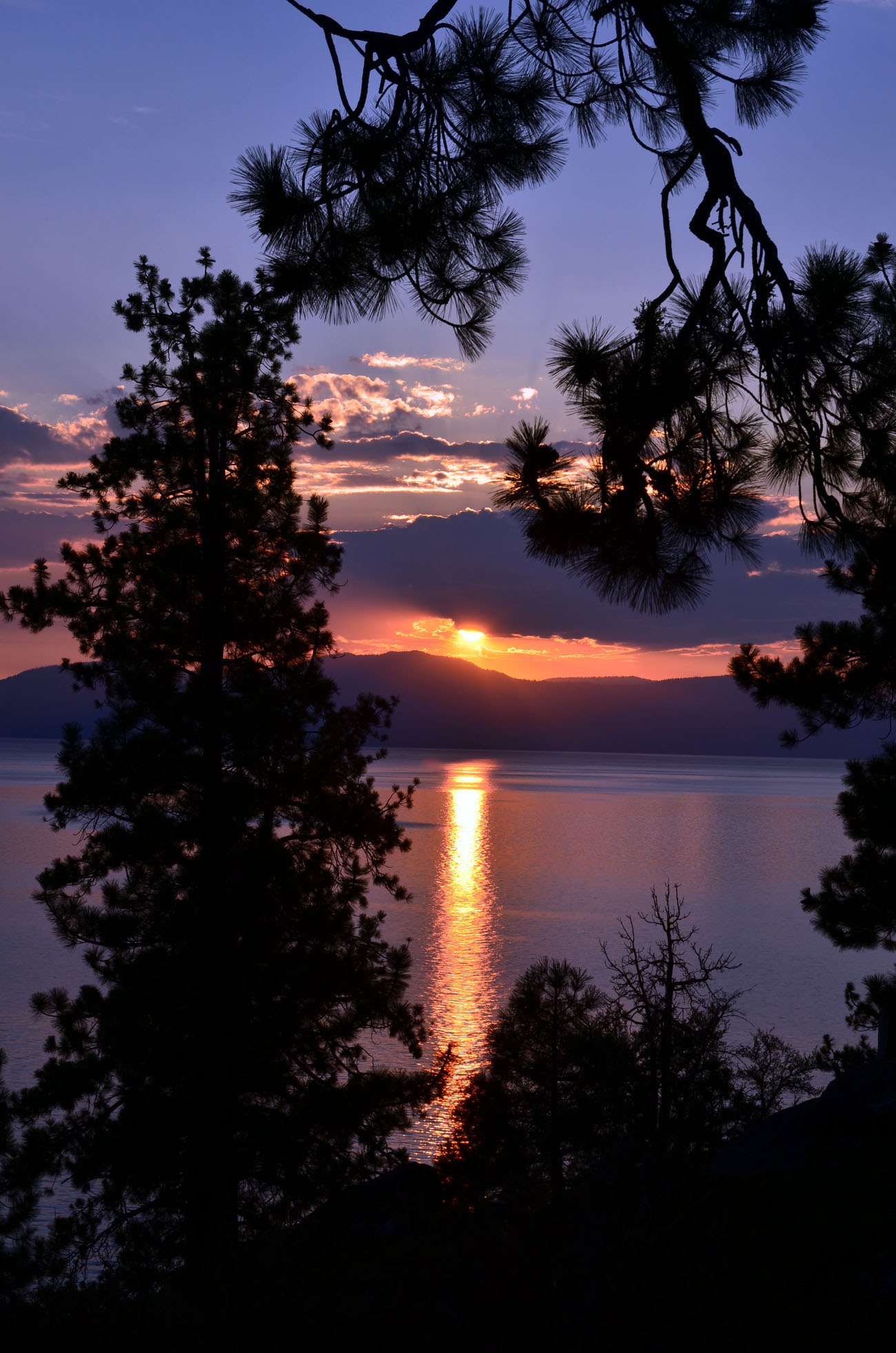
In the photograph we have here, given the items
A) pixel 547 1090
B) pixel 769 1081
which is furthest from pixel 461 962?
pixel 547 1090

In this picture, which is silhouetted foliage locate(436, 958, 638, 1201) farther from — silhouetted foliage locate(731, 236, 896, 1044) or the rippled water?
the rippled water

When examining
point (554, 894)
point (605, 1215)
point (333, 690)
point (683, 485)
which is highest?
point (683, 485)

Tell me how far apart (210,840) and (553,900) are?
40.7 meters

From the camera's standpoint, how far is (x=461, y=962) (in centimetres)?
3841

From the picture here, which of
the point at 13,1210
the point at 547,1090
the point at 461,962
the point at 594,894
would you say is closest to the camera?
the point at 13,1210

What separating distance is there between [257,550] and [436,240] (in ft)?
33.5

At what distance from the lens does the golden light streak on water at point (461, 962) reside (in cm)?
2517

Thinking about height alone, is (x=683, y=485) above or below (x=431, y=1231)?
above

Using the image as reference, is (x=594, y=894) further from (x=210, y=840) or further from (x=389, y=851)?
(x=210, y=840)

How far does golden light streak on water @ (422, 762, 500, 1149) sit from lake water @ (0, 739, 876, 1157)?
0.33 ft

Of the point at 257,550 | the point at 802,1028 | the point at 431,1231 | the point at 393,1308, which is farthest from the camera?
the point at 802,1028

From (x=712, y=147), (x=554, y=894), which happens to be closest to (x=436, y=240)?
(x=712, y=147)

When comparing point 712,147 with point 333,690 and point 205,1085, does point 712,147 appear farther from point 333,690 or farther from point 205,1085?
point 205,1085

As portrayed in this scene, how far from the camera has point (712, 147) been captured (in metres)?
5.81
